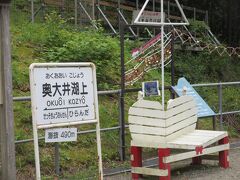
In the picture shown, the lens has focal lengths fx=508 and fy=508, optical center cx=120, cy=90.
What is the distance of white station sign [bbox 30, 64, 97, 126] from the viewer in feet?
19.2

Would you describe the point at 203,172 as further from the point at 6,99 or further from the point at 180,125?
the point at 6,99

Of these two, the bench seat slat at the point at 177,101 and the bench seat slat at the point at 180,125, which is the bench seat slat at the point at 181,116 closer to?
the bench seat slat at the point at 180,125

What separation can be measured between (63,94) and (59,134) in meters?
0.48

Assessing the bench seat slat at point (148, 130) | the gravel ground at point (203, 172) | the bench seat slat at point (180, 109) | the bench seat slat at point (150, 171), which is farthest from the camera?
the gravel ground at point (203, 172)

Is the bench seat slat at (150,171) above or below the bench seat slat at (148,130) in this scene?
below

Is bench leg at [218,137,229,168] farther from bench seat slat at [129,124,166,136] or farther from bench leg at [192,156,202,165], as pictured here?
bench seat slat at [129,124,166,136]

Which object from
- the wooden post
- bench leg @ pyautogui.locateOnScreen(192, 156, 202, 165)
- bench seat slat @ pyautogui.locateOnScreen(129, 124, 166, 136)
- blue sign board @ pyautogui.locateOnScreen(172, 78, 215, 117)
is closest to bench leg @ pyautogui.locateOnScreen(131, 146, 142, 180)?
bench seat slat @ pyautogui.locateOnScreen(129, 124, 166, 136)

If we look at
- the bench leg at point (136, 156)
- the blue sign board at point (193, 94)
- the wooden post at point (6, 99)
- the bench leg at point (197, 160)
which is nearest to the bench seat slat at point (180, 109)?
the bench leg at point (136, 156)

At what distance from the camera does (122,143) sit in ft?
28.0

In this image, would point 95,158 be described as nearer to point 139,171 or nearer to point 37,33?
point 139,171

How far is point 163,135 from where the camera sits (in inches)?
279

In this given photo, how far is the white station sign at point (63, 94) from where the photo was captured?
19.2ft

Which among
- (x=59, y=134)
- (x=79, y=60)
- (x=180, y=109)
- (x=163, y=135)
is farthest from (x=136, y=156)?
(x=79, y=60)

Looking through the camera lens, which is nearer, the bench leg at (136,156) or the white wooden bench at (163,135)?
the white wooden bench at (163,135)
